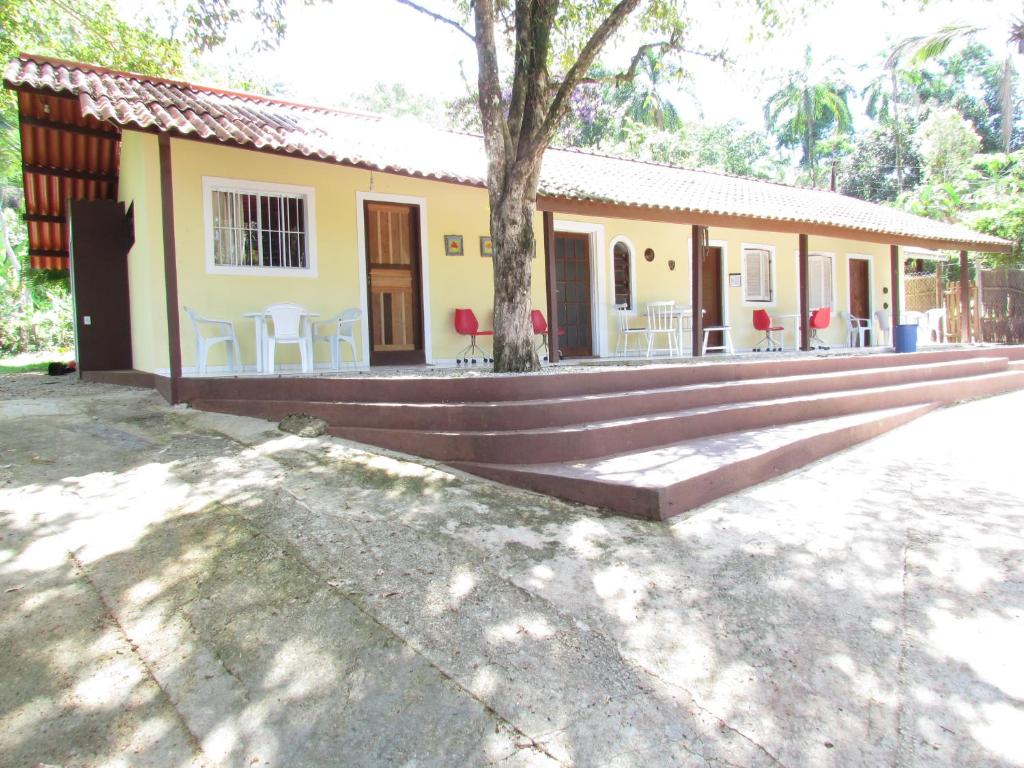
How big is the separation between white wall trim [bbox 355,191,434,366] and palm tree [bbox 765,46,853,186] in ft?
86.4

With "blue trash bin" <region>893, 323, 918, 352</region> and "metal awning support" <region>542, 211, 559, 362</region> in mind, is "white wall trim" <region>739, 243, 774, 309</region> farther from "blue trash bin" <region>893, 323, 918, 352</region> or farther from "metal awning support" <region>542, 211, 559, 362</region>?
"metal awning support" <region>542, 211, 559, 362</region>

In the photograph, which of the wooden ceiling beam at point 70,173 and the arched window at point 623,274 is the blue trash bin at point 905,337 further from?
the wooden ceiling beam at point 70,173

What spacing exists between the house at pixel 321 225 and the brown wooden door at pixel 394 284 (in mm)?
27

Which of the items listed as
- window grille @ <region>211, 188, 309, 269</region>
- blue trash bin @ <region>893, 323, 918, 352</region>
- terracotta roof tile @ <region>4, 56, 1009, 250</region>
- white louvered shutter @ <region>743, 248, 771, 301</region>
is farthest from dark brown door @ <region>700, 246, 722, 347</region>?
window grille @ <region>211, 188, 309, 269</region>

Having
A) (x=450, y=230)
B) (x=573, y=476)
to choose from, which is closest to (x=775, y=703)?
(x=573, y=476)

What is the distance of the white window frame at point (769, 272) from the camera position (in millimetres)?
12945

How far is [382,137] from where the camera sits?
9.07 meters

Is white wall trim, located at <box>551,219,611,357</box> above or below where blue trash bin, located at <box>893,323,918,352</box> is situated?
above

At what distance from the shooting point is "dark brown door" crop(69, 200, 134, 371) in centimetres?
975

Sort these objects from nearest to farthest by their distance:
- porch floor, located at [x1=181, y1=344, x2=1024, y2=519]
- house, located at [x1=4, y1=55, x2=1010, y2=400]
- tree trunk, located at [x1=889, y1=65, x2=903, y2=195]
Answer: porch floor, located at [x1=181, y1=344, x2=1024, y2=519] → house, located at [x1=4, y1=55, x2=1010, y2=400] → tree trunk, located at [x1=889, y1=65, x2=903, y2=195]

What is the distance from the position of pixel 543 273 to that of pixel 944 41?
15458 mm

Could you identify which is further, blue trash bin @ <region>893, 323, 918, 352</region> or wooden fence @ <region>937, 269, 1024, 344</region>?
wooden fence @ <region>937, 269, 1024, 344</region>

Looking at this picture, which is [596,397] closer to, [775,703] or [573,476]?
[573,476]

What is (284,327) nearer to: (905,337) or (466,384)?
(466,384)
